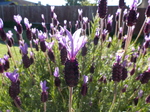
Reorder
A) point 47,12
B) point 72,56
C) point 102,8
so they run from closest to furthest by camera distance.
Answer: point 72,56, point 102,8, point 47,12

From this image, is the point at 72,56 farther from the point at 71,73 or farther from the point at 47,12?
the point at 47,12

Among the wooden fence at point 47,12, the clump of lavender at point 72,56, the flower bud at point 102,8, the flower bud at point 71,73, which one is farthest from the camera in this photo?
the wooden fence at point 47,12

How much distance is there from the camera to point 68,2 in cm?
3231

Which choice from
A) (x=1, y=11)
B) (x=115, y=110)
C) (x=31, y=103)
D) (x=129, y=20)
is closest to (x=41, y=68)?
(x=31, y=103)

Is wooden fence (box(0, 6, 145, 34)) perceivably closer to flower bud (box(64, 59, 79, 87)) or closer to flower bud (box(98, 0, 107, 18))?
flower bud (box(98, 0, 107, 18))

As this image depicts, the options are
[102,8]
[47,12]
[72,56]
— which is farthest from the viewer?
[47,12]

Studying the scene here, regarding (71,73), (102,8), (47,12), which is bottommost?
(71,73)

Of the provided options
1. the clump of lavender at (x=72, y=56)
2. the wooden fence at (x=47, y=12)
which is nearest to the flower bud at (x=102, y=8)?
the clump of lavender at (x=72, y=56)

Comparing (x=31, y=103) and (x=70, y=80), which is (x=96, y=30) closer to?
(x=31, y=103)

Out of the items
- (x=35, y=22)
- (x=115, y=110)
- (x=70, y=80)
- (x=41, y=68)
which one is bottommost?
(x=115, y=110)

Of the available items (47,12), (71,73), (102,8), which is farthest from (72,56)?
(47,12)

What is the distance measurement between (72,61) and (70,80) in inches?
3.9

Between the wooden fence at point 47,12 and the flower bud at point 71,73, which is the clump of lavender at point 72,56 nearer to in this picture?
the flower bud at point 71,73

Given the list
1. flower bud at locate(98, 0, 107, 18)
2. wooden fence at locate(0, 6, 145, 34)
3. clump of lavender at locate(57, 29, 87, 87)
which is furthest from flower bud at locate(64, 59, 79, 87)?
wooden fence at locate(0, 6, 145, 34)
